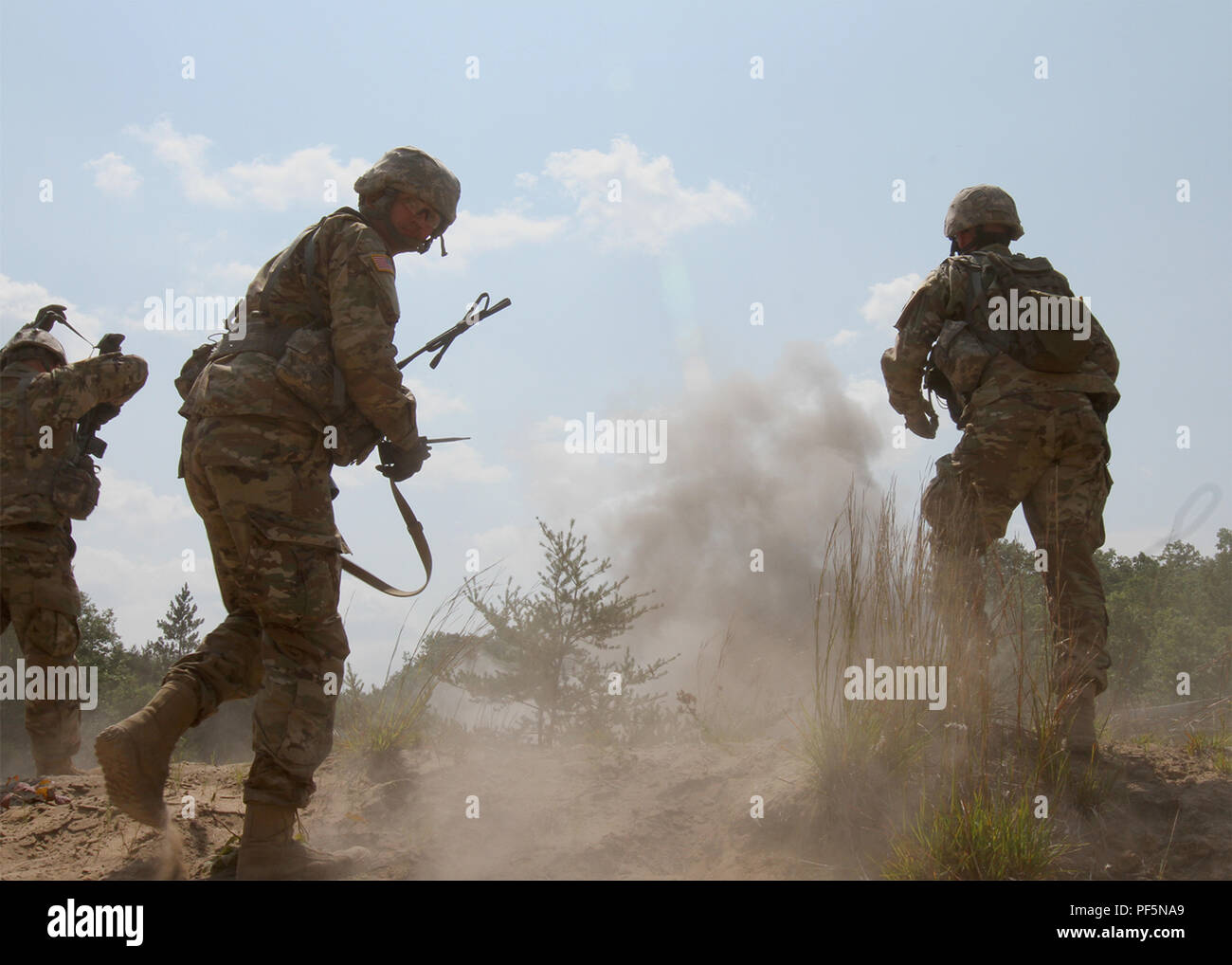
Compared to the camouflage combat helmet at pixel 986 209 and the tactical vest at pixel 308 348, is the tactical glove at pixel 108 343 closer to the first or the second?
the tactical vest at pixel 308 348

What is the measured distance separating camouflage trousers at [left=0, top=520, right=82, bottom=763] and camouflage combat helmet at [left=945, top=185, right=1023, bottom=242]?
5.41 meters

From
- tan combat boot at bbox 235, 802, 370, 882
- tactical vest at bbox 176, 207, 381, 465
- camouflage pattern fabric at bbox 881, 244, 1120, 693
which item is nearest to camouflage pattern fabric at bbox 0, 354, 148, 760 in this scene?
tactical vest at bbox 176, 207, 381, 465

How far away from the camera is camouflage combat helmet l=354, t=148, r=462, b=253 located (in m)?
3.45

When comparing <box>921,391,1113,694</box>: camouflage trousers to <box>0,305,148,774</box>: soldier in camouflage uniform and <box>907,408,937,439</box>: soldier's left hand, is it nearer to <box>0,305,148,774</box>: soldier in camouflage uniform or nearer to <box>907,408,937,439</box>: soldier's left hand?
<box>907,408,937,439</box>: soldier's left hand

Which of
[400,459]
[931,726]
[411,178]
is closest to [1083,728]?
[931,726]

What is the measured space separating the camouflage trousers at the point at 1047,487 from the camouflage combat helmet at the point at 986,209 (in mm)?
957

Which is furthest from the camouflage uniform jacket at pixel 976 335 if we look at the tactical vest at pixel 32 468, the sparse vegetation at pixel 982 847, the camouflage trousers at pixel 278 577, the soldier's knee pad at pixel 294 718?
the tactical vest at pixel 32 468

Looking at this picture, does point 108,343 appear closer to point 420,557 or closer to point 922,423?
point 420,557

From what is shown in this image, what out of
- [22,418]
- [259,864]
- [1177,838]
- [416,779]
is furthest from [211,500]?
[1177,838]

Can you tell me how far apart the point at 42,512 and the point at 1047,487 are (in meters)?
5.49

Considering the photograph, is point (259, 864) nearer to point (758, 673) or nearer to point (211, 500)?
point (211, 500)

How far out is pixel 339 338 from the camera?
3.14 metres
